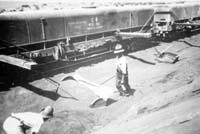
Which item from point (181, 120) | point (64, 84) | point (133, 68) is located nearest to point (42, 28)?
point (64, 84)

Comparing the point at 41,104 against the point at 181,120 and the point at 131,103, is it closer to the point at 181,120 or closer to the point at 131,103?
the point at 131,103

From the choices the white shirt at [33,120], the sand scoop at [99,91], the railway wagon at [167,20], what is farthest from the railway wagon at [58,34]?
the railway wagon at [167,20]

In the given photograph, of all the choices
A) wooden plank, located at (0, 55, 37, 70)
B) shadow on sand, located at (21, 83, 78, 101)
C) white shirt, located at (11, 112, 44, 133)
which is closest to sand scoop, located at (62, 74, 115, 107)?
shadow on sand, located at (21, 83, 78, 101)

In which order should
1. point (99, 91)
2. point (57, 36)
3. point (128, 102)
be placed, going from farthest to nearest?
1. point (57, 36)
2. point (99, 91)
3. point (128, 102)

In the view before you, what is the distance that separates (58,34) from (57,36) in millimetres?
118

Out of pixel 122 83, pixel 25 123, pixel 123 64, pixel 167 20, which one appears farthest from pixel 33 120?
pixel 167 20

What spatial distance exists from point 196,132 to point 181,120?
65cm

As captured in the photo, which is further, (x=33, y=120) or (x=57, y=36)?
(x=57, y=36)

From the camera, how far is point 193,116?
11.2 ft

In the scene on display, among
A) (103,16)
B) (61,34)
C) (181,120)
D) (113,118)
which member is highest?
(103,16)

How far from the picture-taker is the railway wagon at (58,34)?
883 cm

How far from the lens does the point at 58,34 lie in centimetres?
1077

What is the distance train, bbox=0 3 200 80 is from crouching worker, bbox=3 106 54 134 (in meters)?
1.48

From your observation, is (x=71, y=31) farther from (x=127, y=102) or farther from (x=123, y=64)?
(x=127, y=102)
